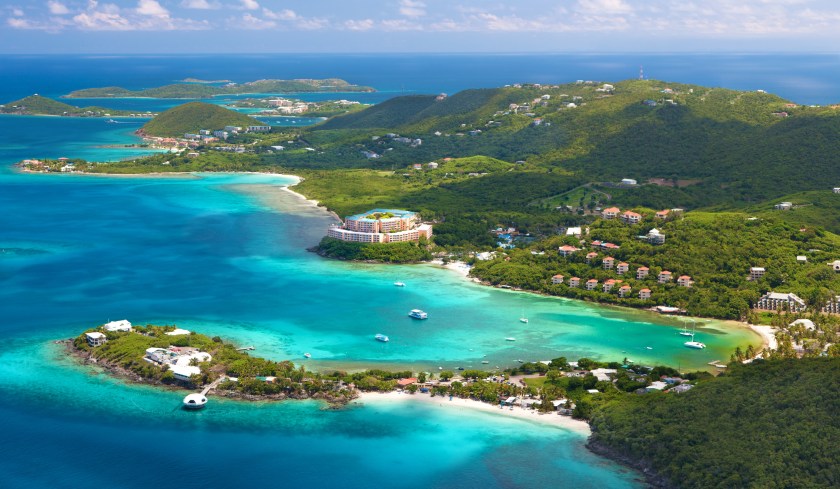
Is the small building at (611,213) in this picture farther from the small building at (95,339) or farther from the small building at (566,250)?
the small building at (95,339)

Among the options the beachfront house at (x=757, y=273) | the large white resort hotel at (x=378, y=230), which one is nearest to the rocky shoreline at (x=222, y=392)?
the large white resort hotel at (x=378, y=230)

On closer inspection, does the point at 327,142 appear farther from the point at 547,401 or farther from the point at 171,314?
the point at 547,401

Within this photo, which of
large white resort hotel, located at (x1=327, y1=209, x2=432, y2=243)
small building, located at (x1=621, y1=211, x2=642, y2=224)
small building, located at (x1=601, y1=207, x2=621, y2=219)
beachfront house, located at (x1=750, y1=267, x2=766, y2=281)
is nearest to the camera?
beachfront house, located at (x1=750, y1=267, x2=766, y2=281)

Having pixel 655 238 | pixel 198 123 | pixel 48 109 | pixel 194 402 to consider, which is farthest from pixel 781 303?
pixel 48 109

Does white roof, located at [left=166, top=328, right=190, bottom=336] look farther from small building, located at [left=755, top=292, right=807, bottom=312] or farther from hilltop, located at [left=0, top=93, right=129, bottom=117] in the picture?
hilltop, located at [left=0, top=93, right=129, bottom=117]

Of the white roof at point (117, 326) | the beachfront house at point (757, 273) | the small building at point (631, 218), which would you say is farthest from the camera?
the small building at point (631, 218)

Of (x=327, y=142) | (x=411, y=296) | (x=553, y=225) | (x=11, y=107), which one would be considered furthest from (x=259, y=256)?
(x=11, y=107)

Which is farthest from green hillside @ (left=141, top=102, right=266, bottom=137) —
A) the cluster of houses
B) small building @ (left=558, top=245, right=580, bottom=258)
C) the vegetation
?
the cluster of houses
